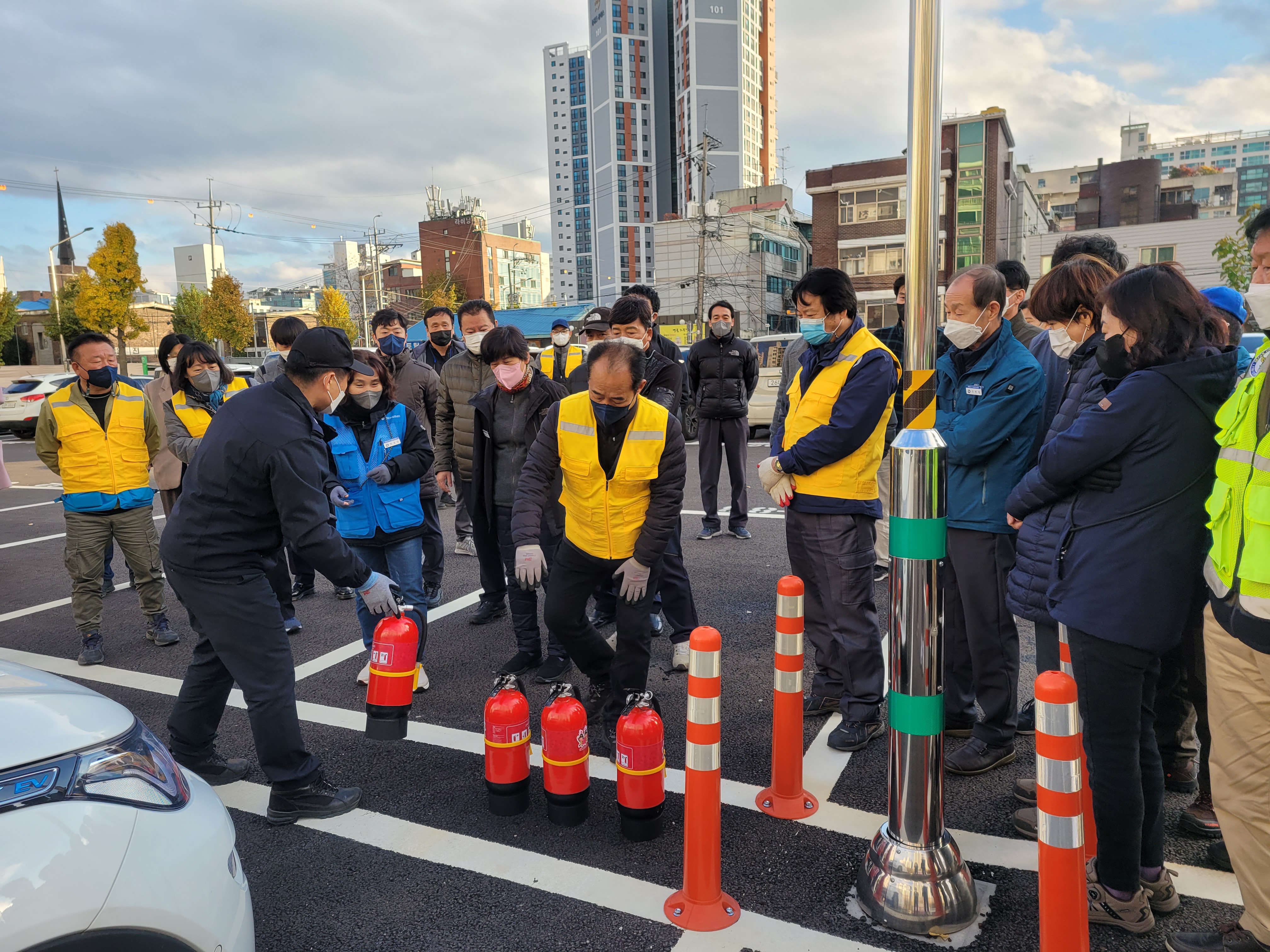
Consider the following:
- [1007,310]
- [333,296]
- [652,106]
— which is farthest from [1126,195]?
[652,106]

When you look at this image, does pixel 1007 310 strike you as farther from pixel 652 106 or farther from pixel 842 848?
pixel 652 106

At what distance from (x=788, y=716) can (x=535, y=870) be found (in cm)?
114

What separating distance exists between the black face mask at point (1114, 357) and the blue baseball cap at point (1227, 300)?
952 mm

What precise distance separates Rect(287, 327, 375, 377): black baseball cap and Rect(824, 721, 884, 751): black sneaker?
2.86 m

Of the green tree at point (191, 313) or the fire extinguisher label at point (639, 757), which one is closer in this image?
the fire extinguisher label at point (639, 757)

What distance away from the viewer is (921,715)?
102 inches

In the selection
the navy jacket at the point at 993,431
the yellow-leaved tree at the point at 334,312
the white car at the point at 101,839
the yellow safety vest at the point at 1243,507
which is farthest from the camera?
the yellow-leaved tree at the point at 334,312

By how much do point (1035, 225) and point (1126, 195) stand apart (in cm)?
677

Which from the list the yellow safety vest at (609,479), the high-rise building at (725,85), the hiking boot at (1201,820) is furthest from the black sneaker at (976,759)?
the high-rise building at (725,85)

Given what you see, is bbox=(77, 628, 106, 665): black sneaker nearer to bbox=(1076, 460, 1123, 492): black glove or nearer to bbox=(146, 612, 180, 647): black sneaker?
bbox=(146, 612, 180, 647): black sneaker

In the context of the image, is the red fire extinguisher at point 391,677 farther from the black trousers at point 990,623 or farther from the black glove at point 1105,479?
the black glove at point 1105,479

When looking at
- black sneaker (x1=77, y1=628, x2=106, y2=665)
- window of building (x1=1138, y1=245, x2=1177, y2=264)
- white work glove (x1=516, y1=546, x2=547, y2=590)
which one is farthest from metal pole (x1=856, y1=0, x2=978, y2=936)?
window of building (x1=1138, y1=245, x2=1177, y2=264)

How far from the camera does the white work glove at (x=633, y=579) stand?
12.2 feet

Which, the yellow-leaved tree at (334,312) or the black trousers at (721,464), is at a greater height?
the yellow-leaved tree at (334,312)
